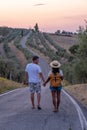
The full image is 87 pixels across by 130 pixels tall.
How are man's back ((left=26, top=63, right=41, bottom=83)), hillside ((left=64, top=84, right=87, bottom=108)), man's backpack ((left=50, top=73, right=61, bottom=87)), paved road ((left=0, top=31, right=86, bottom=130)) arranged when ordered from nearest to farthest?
paved road ((left=0, top=31, right=86, bottom=130)) → man's backpack ((left=50, top=73, right=61, bottom=87)) → man's back ((left=26, top=63, right=41, bottom=83)) → hillside ((left=64, top=84, right=87, bottom=108))

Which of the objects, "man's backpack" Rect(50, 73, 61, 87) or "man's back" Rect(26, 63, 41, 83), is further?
"man's back" Rect(26, 63, 41, 83)

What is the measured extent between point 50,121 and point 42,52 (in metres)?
73.8

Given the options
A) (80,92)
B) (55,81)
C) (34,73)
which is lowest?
(80,92)

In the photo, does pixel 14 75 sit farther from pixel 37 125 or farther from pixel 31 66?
pixel 37 125

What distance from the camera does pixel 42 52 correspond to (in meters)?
89.6

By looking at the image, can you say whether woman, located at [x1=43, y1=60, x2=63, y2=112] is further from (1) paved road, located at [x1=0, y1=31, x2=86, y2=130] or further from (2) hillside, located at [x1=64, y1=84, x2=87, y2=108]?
(2) hillside, located at [x1=64, y1=84, x2=87, y2=108]

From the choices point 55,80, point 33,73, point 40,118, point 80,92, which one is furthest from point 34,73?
point 80,92

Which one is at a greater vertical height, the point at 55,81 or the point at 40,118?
the point at 55,81

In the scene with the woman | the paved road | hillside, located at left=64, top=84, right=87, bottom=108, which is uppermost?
the woman

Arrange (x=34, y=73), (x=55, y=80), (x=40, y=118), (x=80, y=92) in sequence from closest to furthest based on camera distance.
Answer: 1. (x=40, y=118)
2. (x=55, y=80)
3. (x=34, y=73)
4. (x=80, y=92)

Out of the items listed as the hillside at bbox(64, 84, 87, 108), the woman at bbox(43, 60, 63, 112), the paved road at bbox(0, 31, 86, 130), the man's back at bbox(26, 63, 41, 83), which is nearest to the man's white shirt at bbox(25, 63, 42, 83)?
the man's back at bbox(26, 63, 41, 83)

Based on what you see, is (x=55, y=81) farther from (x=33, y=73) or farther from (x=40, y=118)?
(x=40, y=118)

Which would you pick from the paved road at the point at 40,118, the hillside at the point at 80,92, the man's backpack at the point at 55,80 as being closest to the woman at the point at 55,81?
the man's backpack at the point at 55,80

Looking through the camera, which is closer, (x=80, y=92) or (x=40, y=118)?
(x=40, y=118)
